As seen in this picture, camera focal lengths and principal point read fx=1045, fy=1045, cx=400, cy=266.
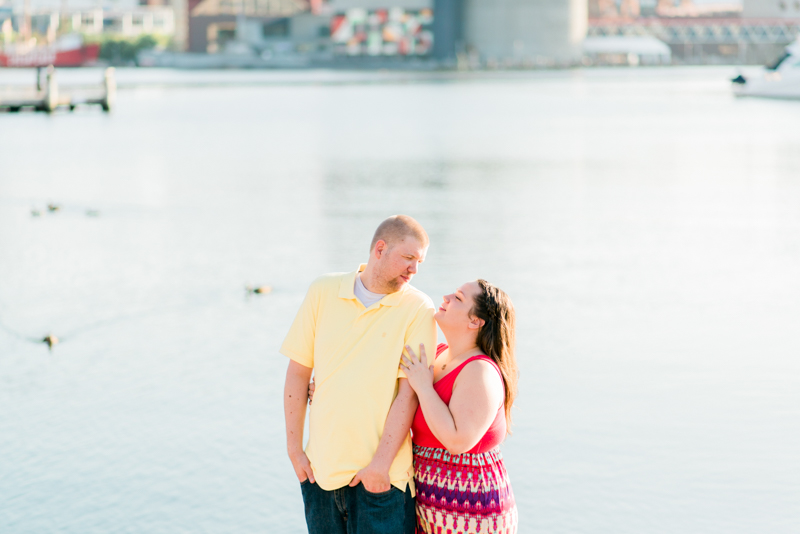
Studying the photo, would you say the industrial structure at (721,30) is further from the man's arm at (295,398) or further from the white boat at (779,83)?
the man's arm at (295,398)

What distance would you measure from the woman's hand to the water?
154 centimetres

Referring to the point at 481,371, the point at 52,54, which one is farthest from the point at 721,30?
the point at 481,371

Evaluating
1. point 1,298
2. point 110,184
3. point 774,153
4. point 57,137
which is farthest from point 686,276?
point 57,137

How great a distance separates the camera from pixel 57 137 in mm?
29000

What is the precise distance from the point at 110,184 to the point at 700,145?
46.8 feet

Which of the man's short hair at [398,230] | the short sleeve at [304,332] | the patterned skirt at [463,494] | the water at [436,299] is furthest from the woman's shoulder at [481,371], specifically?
the water at [436,299]

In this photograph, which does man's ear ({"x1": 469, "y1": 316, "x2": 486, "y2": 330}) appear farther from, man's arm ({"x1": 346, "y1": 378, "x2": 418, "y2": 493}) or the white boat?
the white boat

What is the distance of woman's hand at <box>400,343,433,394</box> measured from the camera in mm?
3016

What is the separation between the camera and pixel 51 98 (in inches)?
1553

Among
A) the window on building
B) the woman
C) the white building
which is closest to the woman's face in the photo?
the woman

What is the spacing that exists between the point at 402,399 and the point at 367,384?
11cm

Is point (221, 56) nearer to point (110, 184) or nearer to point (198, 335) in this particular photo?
point (110, 184)

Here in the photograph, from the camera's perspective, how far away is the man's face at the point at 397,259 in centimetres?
301

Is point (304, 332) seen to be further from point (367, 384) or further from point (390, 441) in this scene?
point (390, 441)
